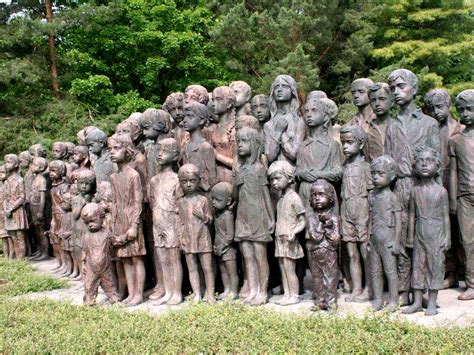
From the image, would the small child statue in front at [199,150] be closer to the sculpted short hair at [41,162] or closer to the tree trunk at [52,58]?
the sculpted short hair at [41,162]

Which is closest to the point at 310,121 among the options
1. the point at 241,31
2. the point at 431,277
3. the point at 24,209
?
the point at 431,277

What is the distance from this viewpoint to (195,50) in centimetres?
2238

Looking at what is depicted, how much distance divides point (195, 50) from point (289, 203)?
16.6 m

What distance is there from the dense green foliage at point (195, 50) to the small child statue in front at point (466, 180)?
1149 centimetres

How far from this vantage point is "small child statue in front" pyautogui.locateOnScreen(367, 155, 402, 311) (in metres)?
6.35

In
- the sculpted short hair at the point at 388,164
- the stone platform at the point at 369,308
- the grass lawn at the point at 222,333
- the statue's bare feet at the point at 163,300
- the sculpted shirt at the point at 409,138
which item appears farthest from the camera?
the statue's bare feet at the point at 163,300

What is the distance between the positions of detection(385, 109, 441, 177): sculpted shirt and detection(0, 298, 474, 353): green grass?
2014 millimetres

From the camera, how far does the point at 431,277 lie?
20.3 feet

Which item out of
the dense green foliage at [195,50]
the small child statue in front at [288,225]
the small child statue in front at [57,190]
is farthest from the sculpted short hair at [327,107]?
the dense green foliage at [195,50]

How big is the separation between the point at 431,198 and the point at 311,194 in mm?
1370

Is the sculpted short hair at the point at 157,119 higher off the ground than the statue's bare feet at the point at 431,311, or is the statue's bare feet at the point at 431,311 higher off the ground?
the sculpted short hair at the point at 157,119

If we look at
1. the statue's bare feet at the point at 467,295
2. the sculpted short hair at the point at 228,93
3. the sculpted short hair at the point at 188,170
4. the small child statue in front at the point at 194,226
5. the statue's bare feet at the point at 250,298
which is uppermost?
the sculpted short hair at the point at 228,93

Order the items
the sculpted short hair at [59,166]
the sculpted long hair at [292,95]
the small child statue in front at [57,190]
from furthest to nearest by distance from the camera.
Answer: the sculpted short hair at [59,166]
the small child statue in front at [57,190]
the sculpted long hair at [292,95]

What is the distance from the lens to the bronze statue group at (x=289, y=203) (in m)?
6.43
